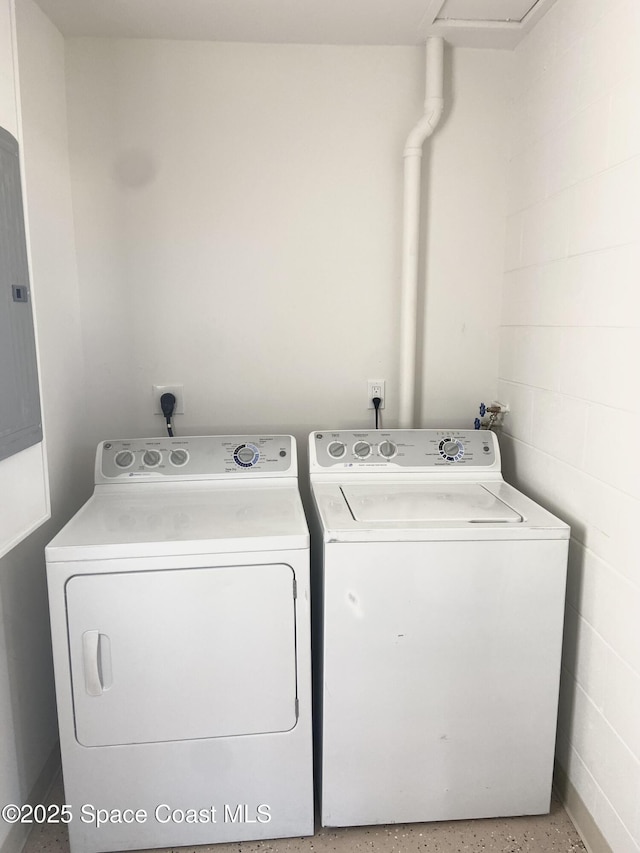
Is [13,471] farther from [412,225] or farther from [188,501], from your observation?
[412,225]

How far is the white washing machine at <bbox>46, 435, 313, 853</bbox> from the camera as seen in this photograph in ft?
4.87

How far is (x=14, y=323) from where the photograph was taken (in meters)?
1.29

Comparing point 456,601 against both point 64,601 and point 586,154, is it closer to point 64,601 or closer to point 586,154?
point 64,601

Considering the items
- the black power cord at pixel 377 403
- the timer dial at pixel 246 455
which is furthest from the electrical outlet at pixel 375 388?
the timer dial at pixel 246 455

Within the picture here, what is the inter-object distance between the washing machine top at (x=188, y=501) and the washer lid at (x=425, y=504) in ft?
0.62

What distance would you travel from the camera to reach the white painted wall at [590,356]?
142 cm

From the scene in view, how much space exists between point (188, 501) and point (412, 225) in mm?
1221

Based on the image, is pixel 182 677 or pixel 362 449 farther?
pixel 362 449

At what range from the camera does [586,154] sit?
1610mm

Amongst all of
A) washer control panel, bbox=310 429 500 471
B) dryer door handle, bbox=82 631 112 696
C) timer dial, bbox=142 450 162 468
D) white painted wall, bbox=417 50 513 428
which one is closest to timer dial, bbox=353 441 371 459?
washer control panel, bbox=310 429 500 471

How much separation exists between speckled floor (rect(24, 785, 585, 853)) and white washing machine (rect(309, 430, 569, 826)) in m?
0.04

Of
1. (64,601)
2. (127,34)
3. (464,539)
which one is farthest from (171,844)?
(127,34)

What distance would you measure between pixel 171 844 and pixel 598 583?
1.32 metres

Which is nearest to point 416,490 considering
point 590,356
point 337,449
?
point 337,449
